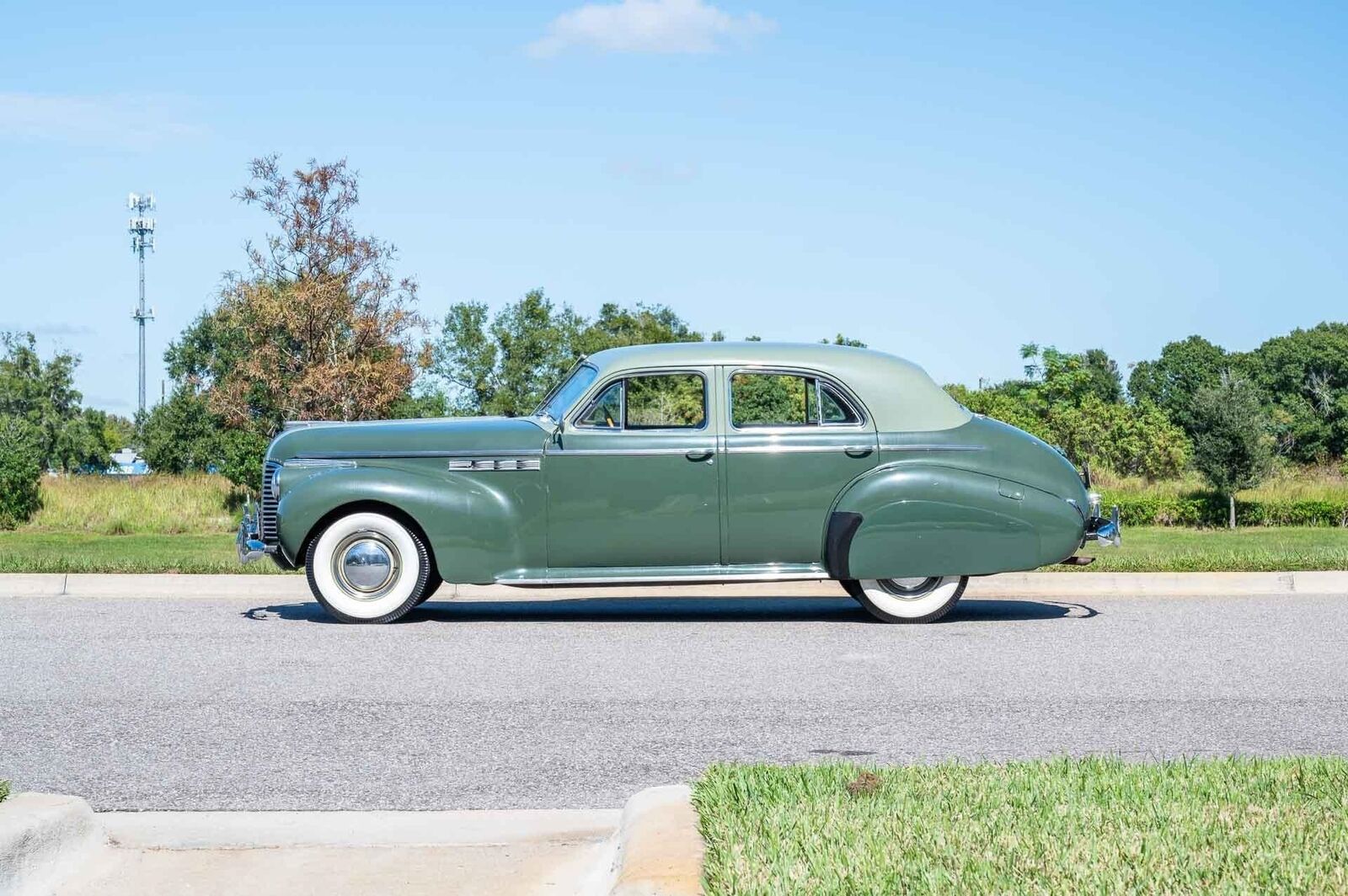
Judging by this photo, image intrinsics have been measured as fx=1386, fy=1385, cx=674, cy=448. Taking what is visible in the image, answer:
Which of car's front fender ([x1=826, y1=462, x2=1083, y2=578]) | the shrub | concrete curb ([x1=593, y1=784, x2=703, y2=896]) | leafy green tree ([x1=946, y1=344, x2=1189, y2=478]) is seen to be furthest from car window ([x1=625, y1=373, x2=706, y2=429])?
leafy green tree ([x1=946, y1=344, x2=1189, y2=478])

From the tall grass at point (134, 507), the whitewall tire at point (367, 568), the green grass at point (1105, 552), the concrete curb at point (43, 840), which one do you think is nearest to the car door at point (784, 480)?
the whitewall tire at point (367, 568)

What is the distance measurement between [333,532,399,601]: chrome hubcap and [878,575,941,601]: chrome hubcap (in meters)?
3.48

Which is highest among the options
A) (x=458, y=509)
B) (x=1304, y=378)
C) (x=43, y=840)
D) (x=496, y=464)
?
(x=1304, y=378)

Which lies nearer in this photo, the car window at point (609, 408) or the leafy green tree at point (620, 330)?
the car window at point (609, 408)

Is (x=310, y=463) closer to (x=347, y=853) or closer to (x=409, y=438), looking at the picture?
(x=409, y=438)

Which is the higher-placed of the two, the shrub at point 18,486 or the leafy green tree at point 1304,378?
the leafy green tree at point 1304,378

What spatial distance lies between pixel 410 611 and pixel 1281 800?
7311 mm

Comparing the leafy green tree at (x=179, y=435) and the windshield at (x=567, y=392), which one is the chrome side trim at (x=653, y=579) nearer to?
the windshield at (x=567, y=392)

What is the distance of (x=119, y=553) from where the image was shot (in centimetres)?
1866

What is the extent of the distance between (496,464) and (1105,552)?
43.7 ft

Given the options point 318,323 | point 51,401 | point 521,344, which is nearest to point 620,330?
point 521,344

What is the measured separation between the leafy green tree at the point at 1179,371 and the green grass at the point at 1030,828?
101947 mm

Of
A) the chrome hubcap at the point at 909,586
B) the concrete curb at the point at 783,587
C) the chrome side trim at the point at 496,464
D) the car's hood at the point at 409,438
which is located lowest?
the concrete curb at the point at 783,587

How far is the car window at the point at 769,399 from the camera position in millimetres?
9828
